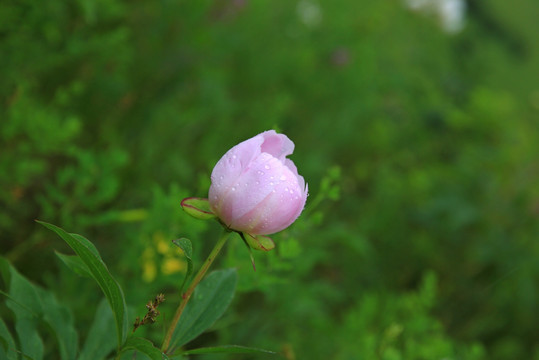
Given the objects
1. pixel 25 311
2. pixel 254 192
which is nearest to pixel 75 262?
pixel 25 311

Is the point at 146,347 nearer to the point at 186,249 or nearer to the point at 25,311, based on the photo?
the point at 186,249

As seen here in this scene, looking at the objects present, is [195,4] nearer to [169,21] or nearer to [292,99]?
[169,21]

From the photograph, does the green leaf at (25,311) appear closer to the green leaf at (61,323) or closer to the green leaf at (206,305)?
the green leaf at (61,323)

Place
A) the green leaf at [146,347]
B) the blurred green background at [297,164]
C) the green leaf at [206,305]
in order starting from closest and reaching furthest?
the green leaf at [146,347], the green leaf at [206,305], the blurred green background at [297,164]

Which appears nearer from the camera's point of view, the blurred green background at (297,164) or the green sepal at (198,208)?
the green sepal at (198,208)

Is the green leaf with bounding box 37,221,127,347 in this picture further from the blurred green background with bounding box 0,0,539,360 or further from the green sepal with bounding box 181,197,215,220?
the blurred green background with bounding box 0,0,539,360

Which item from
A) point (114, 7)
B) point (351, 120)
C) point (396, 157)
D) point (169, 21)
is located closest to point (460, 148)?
point (396, 157)

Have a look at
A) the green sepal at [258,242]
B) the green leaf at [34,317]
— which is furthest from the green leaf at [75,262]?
the green sepal at [258,242]
